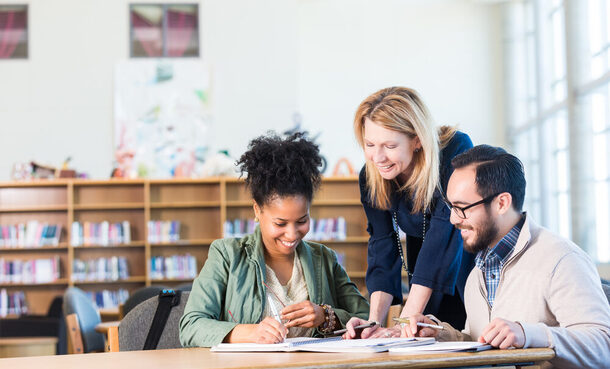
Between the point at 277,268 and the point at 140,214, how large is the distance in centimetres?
634

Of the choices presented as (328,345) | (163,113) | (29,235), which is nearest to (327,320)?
(328,345)

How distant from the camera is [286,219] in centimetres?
221

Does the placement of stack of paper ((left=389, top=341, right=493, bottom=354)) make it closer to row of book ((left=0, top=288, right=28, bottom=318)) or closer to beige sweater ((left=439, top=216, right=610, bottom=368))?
beige sweater ((left=439, top=216, right=610, bottom=368))

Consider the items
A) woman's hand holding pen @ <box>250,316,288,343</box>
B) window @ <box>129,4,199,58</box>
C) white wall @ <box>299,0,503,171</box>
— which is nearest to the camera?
woman's hand holding pen @ <box>250,316,288,343</box>

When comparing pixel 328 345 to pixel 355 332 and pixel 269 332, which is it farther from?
pixel 355 332

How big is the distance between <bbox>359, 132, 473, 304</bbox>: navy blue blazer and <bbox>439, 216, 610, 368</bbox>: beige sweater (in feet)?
0.97

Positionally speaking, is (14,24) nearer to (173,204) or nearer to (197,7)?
(197,7)

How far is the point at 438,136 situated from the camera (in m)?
2.41

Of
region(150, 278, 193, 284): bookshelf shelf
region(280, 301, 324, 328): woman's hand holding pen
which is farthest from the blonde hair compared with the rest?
region(150, 278, 193, 284): bookshelf shelf

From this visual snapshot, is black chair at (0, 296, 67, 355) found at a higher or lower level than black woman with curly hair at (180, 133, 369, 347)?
lower

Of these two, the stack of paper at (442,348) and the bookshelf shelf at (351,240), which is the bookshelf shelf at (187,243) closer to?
the bookshelf shelf at (351,240)

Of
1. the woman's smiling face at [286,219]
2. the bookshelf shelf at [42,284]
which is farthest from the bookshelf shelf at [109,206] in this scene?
the woman's smiling face at [286,219]

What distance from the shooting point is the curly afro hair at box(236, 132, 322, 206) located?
2.25 metres

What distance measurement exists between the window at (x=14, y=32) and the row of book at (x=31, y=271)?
3.17 meters
